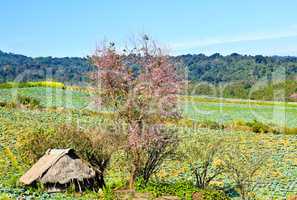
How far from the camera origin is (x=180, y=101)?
1591 centimetres

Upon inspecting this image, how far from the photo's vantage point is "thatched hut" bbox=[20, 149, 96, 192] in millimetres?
15945

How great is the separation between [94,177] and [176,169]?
6.26 m

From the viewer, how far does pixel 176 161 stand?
2352 cm

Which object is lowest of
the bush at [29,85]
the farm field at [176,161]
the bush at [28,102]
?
the farm field at [176,161]

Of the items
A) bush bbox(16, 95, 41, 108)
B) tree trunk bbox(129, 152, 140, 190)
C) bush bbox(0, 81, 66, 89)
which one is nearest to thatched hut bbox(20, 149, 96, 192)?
tree trunk bbox(129, 152, 140, 190)

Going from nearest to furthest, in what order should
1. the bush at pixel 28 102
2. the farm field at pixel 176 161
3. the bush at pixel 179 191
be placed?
1. the bush at pixel 179 191
2. the farm field at pixel 176 161
3. the bush at pixel 28 102

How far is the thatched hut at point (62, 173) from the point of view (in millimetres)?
15945

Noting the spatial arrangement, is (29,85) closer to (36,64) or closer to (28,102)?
(28,102)

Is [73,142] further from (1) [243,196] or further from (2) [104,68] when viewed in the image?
(1) [243,196]

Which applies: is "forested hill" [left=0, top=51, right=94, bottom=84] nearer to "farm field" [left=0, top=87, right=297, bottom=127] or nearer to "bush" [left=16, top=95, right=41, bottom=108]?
"farm field" [left=0, top=87, right=297, bottom=127]

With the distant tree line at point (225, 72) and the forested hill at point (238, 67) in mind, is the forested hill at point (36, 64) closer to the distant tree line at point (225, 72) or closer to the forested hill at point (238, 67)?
the distant tree line at point (225, 72)

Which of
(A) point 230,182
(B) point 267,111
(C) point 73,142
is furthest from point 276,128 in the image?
(C) point 73,142

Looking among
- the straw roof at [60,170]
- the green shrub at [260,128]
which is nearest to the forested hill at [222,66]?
the green shrub at [260,128]

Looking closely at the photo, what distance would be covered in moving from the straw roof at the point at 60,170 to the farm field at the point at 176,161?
0.75 metres
